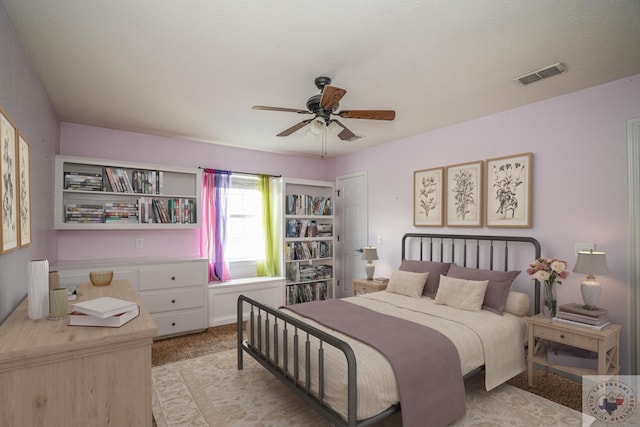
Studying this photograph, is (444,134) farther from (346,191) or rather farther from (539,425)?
(539,425)

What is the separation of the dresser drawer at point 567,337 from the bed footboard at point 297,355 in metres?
1.62

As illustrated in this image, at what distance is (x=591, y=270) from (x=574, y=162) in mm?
1003

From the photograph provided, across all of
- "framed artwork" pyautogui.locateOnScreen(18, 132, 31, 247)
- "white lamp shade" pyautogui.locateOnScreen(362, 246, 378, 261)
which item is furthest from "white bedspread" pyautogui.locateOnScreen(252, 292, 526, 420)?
"framed artwork" pyautogui.locateOnScreen(18, 132, 31, 247)

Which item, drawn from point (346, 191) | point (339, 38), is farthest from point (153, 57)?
point (346, 191)

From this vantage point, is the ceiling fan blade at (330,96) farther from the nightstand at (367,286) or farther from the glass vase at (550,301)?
the nightstand at (367,286)

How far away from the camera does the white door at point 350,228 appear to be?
511 cm

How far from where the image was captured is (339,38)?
79.1 inches

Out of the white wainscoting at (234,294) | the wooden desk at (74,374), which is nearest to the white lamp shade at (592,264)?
the wooden desk at (74,374)

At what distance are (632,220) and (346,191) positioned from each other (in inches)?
140

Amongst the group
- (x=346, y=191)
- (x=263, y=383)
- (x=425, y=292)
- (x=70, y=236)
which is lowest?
(x=263, y=383)

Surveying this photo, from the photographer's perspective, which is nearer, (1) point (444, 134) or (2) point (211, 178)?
(1) point (444, 134)

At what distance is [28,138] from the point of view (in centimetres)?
215

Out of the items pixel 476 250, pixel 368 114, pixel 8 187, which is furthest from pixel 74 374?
pixel 476 250

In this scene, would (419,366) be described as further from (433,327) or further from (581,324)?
(581,324)
